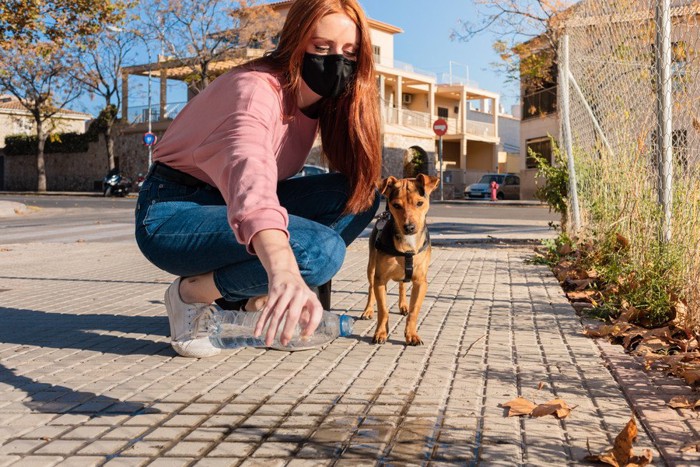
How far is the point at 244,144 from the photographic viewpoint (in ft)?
7.40

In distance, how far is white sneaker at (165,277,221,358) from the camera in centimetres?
366

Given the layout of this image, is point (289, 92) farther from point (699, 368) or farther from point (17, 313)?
point (17, 313)

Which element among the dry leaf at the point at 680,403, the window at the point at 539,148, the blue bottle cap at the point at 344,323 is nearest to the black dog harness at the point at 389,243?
the dry leaf at the point at 680,403

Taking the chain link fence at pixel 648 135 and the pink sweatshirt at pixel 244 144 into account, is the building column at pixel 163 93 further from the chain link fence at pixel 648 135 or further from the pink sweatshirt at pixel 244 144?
the pink sweatshirt at pixel 244 144

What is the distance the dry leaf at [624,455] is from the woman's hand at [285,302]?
3.99 ft

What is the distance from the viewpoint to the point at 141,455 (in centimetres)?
252

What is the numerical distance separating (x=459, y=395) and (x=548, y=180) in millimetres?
7436

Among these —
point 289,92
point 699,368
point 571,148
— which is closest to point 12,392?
point 289,92

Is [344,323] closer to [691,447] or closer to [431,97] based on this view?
[691,447]

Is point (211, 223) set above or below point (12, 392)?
above

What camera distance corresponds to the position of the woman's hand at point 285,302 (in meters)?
1.62

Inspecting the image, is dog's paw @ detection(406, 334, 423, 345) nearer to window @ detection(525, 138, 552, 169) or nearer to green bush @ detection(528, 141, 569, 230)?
green bush @ detection(528, 141, 569, 230)

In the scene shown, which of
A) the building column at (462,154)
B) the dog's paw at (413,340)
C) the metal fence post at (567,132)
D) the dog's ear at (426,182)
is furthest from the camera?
the building column at (462,154)

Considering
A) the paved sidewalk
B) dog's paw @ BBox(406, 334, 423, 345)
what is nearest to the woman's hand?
the paved sidewalk
